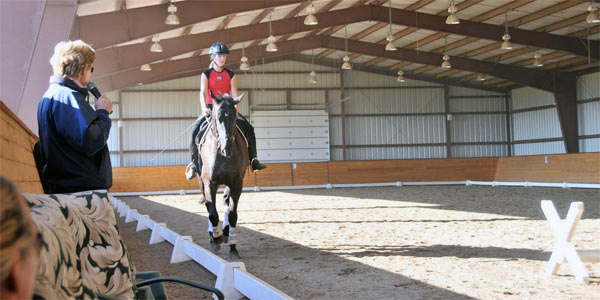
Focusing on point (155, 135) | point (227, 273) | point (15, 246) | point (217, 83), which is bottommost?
point (227, 273)

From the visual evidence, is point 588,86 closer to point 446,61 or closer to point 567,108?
point 567,108

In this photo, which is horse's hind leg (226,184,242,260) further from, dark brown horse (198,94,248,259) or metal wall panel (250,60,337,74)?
metal wall panel (250,60,337,74)

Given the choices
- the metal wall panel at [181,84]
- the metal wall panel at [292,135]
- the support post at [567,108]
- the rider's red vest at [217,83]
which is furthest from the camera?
the metal wall panel at [292,135]

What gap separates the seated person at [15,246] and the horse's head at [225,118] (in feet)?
18.2

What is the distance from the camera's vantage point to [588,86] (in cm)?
2727

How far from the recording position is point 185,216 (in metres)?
12.8

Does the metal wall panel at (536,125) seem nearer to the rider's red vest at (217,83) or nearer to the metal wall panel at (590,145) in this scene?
the metal wall panel at (590,145)

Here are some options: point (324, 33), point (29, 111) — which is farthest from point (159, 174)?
point (29, 111)

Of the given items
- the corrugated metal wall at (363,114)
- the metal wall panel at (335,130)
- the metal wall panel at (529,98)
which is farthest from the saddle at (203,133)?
the metal wall panel at (529,98)

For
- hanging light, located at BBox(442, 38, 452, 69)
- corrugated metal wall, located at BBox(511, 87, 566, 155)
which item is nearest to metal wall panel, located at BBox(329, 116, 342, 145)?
hanging light, located at BBox(442, 38, 452, 69)

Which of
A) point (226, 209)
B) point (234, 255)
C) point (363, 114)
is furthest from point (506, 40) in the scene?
point (234, 255)

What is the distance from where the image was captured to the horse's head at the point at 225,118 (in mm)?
6477

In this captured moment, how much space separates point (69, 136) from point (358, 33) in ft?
78.2

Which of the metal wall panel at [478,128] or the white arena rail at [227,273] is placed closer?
the white arena rail at [227,273]
